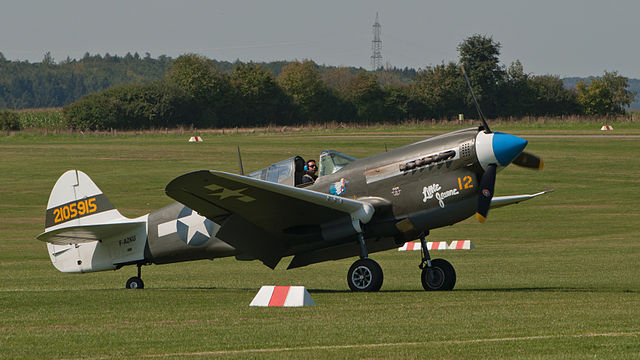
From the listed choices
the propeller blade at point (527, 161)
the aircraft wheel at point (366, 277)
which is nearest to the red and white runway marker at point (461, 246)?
the propeller blade at point (527, 161)

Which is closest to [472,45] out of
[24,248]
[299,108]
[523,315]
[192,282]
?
[299,108]

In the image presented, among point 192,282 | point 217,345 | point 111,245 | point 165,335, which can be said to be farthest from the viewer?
point 192,282

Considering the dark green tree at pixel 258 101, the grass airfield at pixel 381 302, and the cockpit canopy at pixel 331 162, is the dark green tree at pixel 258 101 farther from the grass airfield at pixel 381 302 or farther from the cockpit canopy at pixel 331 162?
the cockpit canopy at pixel 331 162

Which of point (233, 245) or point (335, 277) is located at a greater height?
point (233, 245)

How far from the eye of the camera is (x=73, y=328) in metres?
9.66

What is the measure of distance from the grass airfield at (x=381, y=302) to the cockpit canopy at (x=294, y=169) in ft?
6.34

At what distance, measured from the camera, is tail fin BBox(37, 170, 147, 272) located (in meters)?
15.8

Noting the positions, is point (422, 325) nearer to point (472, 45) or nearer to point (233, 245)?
point (233, 245)

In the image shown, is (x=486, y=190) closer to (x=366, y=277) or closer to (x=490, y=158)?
(x=490, y=158)

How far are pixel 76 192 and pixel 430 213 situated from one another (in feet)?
21.6

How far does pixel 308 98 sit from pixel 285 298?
10324 centimetres

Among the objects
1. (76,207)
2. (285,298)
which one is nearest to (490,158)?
(285,298)

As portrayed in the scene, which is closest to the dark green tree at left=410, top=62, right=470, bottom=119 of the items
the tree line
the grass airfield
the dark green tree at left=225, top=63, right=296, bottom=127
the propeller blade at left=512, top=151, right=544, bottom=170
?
the tree line

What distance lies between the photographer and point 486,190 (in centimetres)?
1314
